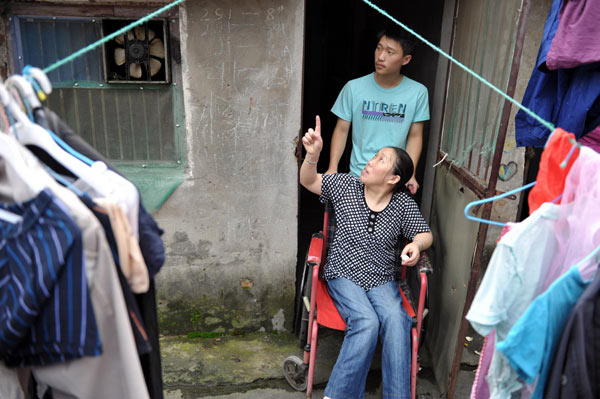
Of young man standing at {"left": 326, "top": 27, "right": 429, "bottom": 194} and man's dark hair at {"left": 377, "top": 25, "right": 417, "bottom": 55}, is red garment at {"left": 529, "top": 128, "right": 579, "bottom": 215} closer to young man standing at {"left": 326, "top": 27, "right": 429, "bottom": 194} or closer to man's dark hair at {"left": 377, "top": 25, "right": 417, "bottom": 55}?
young man standing at {"left": 326, "top": 27, "right": 429, "bottom": 194}

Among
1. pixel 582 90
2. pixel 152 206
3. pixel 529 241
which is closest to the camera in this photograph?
pixel 529 241

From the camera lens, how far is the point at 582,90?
197 cm

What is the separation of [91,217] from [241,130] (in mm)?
1847

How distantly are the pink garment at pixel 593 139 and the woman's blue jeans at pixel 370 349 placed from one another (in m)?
1.22

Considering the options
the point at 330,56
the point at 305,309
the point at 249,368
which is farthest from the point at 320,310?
the point at 330,56

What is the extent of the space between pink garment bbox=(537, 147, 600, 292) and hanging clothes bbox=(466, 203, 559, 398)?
4 centimetres

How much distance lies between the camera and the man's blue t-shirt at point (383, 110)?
10.1 feet

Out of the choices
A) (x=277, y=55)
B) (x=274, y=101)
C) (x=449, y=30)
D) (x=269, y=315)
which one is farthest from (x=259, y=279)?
(x=449, y=30)

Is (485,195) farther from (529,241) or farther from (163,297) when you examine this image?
Answer: (163,297)

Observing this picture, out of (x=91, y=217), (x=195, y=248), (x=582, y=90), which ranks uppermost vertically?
(x=582, y=90)

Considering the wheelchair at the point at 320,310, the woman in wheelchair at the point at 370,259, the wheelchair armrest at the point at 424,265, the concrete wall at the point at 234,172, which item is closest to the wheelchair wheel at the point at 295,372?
the wheelchair at the point at 320,310

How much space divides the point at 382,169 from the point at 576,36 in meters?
1.11

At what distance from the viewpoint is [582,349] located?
49.4 inches

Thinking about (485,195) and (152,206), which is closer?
(485,195)
